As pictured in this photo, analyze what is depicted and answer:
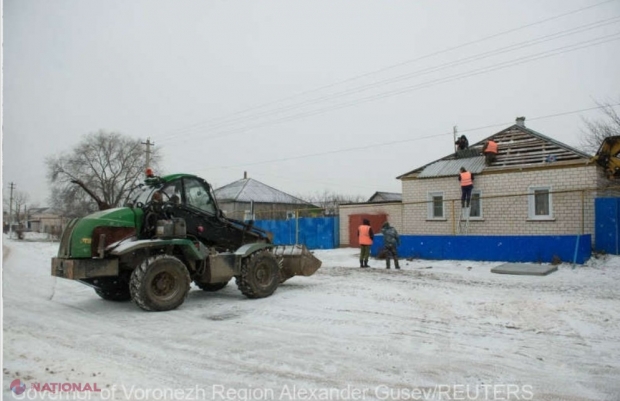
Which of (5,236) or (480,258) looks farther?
(480,258)

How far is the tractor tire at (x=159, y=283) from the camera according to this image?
7.12m

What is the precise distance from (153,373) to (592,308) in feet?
23.2

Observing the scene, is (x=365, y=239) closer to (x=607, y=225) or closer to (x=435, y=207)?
(x=435, y=207)

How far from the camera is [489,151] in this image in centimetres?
1841

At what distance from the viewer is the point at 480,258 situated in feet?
47.7

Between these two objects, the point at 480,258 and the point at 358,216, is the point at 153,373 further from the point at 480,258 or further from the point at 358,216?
the point at 358,216

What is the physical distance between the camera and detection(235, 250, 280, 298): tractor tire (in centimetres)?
851

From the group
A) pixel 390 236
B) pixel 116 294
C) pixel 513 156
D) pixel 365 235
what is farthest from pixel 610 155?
pixel 116 294

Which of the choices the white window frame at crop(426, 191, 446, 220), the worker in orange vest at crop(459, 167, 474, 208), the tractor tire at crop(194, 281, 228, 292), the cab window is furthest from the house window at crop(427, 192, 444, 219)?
the cab window

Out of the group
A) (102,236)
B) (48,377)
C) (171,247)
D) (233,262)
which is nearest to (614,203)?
(233,262)

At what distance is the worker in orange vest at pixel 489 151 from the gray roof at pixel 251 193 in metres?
25.2

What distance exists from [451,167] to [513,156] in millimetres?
2610

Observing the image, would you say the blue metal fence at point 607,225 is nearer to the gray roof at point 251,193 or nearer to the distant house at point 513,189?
the distant house at point 513,189

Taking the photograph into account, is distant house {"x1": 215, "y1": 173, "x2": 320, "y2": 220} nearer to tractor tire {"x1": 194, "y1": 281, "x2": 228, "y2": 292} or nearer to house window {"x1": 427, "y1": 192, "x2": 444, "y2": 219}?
house window {"x1": 427, "y1": 192, "x2": 444, "y2": 219}
